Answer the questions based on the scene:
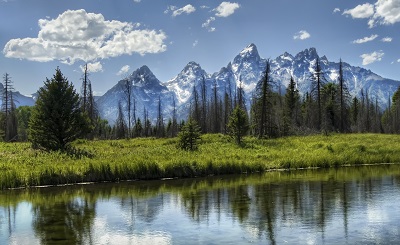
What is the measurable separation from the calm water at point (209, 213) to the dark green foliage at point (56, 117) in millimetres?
14248

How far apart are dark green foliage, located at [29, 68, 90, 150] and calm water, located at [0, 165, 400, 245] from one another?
14.2 m

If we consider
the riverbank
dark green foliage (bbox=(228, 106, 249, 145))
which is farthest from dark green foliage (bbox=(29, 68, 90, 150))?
dark green foliage (bbox=(228, 106, 249, 145))

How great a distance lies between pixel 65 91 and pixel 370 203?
31.1 metres

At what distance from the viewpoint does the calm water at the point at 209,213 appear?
1295cm

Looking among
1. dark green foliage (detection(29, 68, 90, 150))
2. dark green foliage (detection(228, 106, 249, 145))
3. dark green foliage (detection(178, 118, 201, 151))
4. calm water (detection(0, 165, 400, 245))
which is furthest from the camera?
dark green foliage (detection(228, 106, 249, 145))

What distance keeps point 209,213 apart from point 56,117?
86.9ft

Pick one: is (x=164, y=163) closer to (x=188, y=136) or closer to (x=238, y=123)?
(x=188, y=136)

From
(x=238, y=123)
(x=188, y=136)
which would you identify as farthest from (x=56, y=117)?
(x=238, y=123)

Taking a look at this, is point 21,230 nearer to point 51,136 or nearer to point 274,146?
point 51,136

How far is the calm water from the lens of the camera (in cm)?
1295

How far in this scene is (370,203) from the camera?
17.9 m

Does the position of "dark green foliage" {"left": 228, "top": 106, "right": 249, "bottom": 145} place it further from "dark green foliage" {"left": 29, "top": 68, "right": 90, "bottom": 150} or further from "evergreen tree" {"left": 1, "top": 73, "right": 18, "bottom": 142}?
"evergreen tree" {"left": 1, "top": 73, "right": 18, "bottom": 142}

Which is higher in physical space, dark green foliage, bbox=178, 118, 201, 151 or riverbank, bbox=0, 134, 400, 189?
dark green foliage, bbox=178, 118, 201, 151

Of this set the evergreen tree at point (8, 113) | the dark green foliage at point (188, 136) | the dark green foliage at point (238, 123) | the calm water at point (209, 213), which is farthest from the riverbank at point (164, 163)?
the evergreen tree at point (8, 113)
